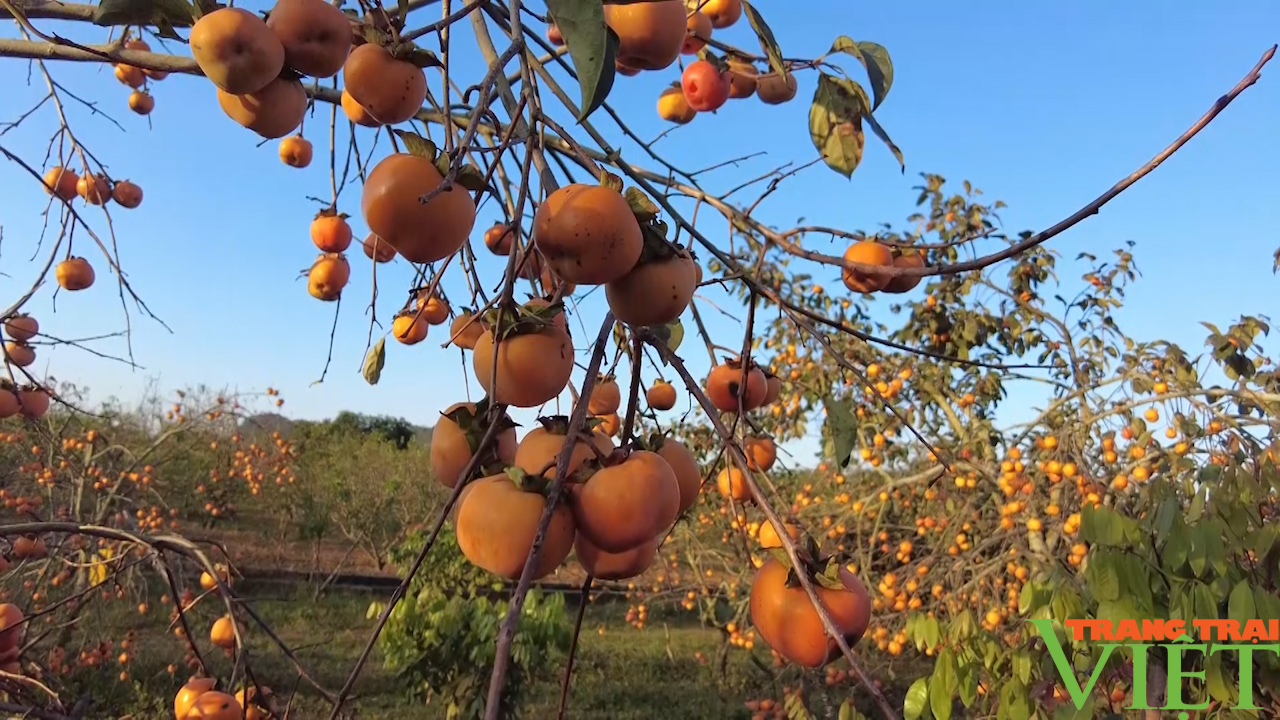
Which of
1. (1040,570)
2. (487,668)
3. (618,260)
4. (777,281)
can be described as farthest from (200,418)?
Answer: (618,260)

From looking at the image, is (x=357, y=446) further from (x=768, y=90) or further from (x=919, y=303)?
(x=768, y=90)

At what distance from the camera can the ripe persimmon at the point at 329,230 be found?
1.62 metres

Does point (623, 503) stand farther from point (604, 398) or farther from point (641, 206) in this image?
point (604, 398)

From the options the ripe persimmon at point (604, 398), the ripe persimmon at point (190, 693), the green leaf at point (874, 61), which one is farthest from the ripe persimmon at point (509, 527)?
the ripe persimmon at point (190, 693)

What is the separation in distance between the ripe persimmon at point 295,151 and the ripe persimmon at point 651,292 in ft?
5.13

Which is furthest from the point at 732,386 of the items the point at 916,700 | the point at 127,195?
the point at 127,195

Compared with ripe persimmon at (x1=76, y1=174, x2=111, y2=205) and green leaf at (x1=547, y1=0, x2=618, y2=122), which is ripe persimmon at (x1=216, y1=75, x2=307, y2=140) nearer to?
green leaf at (x1=547, y1=0, x2=618, y2=122)

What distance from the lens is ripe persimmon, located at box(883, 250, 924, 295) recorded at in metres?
0.90

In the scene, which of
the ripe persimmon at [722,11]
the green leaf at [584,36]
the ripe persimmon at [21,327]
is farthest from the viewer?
the ripe persimmon at [21,327]

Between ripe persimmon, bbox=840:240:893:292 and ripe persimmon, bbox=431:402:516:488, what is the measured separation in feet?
1.49

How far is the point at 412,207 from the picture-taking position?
0.65 m

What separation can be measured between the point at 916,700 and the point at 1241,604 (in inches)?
27.0

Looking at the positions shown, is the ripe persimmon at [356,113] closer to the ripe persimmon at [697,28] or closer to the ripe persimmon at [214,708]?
the ripe persimmon at [697,28]

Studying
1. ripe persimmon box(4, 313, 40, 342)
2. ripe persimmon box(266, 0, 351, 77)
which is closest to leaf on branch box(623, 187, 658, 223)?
ripe persimmon box(266, 0, 351, 77)
